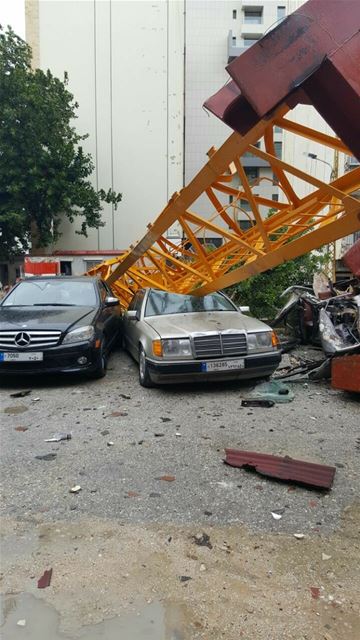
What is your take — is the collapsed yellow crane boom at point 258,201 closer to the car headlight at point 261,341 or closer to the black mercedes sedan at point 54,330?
the car headlight at point 261,341

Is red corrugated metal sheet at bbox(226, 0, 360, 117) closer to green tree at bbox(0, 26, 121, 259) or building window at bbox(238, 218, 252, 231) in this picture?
building window at bbox(238, 218, 252, 231)

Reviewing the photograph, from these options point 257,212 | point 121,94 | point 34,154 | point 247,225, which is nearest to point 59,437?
point 257,212

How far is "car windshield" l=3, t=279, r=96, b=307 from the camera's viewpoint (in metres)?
6.54

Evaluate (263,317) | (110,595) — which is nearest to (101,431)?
(110,595)

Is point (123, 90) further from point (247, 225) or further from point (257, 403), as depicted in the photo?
point (257, 403)

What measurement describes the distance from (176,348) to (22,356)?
1968mm

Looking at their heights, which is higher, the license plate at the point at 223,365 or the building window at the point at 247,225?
the building window at the point at 247,225

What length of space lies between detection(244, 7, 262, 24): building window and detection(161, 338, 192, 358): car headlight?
170ft

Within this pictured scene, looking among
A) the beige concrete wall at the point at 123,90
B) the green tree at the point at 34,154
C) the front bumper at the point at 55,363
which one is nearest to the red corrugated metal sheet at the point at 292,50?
the front bumper at the point at 55,363

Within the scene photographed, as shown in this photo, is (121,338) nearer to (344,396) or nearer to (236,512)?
(344,396)

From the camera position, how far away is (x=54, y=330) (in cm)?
551

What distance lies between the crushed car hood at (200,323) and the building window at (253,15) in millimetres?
50877

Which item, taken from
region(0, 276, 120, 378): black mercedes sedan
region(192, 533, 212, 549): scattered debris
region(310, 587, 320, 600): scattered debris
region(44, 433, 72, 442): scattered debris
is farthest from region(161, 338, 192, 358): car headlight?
region(310, 587, 320, 600): scattered debris

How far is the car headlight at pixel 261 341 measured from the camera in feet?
17.5
